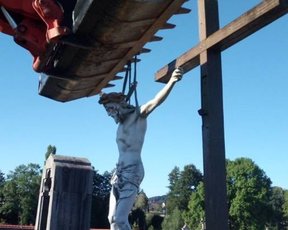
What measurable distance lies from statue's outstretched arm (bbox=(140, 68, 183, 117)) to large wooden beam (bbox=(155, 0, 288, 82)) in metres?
0.33

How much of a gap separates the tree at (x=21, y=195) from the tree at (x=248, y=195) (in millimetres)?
22114

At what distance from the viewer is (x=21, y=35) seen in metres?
4.75

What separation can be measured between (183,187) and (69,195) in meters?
67.4

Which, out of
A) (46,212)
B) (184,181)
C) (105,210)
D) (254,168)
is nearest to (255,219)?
(254,168)

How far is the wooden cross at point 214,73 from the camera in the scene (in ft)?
11.1

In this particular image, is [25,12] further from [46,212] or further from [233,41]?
[46,212]

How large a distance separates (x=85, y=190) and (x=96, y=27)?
2.66 m

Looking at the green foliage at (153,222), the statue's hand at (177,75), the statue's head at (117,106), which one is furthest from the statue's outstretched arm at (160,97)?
the green foliage at (153,222)

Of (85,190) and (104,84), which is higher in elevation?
(104,84)

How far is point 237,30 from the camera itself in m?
3.55

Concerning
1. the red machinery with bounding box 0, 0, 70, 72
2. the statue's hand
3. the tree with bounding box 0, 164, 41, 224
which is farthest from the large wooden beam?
the tree with bounding box 0, 164, 41, 224

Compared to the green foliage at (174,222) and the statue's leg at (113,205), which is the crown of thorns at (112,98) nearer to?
the statue's leg at (113,205)

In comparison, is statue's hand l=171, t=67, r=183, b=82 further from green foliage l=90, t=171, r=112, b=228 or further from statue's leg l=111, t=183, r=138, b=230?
green foliage l=90, t=171, r=112, b=228

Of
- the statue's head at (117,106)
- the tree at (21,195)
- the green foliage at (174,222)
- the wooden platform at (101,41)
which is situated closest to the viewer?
the wooden platform at (101,41)
